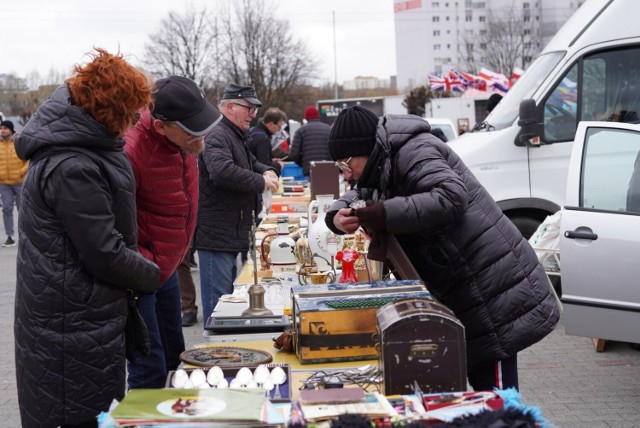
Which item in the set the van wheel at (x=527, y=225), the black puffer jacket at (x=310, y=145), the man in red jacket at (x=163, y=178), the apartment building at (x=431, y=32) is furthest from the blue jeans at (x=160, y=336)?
the apartment building at (x=431, y=32)

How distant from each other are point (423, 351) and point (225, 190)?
369cm

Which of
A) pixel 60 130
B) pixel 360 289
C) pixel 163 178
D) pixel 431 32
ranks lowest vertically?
pixel 360 289

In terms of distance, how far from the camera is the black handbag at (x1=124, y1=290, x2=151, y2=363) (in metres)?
3.19

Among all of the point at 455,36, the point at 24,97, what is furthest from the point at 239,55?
the point at 455,36

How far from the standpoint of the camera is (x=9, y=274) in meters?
12.0

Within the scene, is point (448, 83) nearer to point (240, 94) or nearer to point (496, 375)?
point (240, 94)

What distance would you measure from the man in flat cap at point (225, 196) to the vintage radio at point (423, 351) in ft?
11.4

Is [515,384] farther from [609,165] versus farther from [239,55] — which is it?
[239,55]

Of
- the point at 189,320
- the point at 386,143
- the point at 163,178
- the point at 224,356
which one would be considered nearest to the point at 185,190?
the point at 163,178

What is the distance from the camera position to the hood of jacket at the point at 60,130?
287 cm

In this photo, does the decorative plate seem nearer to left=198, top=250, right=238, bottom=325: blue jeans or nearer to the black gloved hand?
the black gloved hand

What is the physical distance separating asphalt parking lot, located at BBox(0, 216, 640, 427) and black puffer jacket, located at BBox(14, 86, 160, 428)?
2569 millimetres

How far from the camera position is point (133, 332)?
3.20 meters

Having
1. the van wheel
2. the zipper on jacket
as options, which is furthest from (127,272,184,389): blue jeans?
the van wheel
